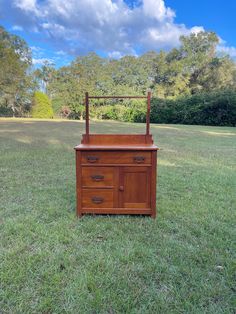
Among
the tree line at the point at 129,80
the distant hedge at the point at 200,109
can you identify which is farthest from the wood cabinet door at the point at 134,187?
the distant hedge at the point at 200,109

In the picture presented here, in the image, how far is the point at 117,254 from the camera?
1.86 m

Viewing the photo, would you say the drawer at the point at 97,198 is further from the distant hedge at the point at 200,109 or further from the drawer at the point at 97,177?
the distant hedge at the point at 200,109

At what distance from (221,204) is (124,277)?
1751 mm

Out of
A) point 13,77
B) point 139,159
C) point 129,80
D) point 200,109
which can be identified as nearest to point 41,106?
point 13,77

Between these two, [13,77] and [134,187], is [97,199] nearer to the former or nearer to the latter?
[134,187]

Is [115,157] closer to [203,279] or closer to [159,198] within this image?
[159,198]

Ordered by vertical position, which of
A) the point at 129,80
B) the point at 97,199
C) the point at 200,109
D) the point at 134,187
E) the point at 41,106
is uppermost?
the point at 129,80

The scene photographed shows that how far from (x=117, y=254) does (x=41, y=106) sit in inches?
962

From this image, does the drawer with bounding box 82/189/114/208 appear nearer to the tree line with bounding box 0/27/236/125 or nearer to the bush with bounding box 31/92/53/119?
the tree line with bounding box 0/27/236/125

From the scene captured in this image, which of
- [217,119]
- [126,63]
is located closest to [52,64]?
[126,63]

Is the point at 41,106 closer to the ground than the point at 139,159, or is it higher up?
higher up

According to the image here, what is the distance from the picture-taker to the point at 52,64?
30156mm

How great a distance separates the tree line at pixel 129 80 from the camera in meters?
20.1

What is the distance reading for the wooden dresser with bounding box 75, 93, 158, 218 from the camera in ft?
7.91
